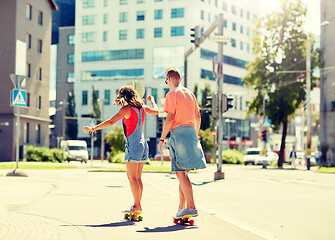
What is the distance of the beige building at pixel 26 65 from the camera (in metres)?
43.4

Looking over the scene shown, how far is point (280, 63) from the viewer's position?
139 feet

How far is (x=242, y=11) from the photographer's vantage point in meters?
84.5

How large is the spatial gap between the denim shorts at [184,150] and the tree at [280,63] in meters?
35.1

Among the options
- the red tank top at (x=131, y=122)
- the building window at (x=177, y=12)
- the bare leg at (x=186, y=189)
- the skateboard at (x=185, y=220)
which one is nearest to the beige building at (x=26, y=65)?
the building window at (x=177, y=12)

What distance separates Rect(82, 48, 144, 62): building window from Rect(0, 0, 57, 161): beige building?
2260cm

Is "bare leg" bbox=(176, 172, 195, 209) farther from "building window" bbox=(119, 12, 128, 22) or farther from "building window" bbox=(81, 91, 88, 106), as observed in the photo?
"building window" bbox=(81, 91, 88, 106)

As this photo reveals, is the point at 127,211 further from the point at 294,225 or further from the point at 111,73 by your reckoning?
the point at 111,73

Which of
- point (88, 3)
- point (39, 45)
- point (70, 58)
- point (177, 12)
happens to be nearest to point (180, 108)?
point (39, 45)

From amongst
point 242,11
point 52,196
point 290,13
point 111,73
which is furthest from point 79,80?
point 52,196

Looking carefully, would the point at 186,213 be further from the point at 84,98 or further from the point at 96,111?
the point at 84,98

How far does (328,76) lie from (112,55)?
37.7 m

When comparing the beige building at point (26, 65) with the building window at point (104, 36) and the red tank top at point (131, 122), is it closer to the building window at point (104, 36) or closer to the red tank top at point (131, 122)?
the building window at point (104, 36)

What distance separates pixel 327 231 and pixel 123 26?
231 ft

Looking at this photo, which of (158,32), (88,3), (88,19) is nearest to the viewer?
(158,32)
